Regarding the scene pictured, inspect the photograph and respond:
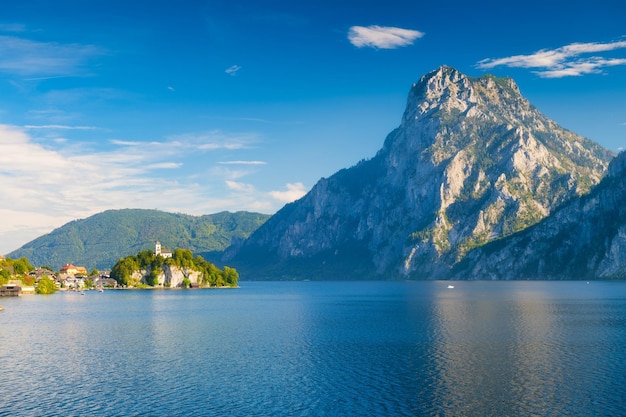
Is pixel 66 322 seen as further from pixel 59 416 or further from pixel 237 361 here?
pixel 59 416

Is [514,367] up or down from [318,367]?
down

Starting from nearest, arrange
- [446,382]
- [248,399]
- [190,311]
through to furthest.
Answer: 1. [248,399]
2. [446,382]
3. [190,311]

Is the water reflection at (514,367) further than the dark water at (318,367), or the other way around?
the dark water at (318,367)

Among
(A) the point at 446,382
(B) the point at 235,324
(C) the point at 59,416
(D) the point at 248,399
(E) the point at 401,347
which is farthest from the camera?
(B) the point at 235,324

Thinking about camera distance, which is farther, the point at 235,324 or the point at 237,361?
the point at 235,324

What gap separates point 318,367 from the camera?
86.8m

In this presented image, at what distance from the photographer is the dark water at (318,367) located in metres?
65.1

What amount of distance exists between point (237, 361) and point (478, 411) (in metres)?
41.9

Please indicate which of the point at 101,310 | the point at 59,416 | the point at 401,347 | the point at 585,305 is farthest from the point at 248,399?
the point at 585,305

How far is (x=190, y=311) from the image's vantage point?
18675 centimetres

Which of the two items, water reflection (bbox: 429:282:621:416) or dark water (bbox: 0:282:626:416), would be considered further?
dark water (bbox: 0:282:626:416)

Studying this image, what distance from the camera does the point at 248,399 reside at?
225 feet

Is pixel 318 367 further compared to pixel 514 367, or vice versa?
pixel 318 367

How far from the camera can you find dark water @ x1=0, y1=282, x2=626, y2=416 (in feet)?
214
